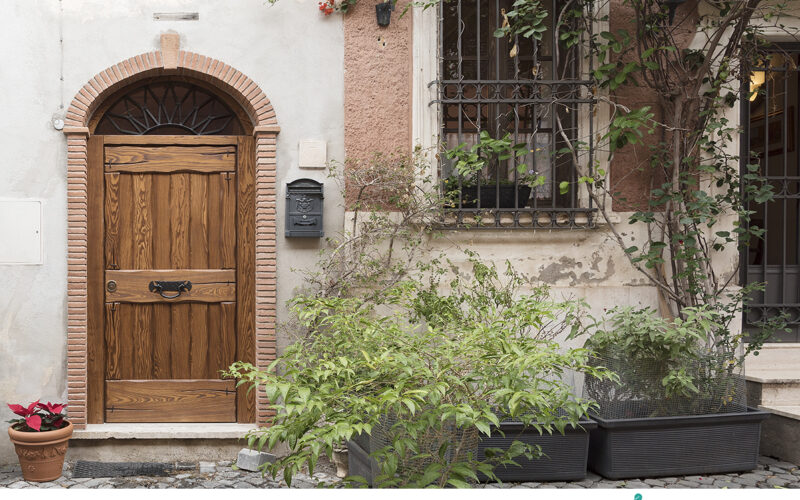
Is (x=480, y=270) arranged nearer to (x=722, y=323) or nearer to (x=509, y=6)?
(x=722, y=323)

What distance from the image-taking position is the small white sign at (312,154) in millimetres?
5621

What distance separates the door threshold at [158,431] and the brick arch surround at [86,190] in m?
0.12

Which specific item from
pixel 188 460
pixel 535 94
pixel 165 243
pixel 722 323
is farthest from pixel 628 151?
pixel 188 460

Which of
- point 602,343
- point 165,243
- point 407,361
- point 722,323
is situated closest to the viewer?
point 407,361

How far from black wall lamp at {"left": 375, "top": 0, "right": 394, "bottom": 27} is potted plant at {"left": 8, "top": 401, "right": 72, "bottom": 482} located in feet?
12.0

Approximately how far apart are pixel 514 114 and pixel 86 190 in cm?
330

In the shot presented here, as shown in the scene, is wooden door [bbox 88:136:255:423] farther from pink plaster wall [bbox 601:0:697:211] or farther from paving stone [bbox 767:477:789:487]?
paving stone [bbox 767:477:789:487]

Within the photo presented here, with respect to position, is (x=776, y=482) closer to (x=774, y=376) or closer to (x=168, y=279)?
(x=774, y=376)

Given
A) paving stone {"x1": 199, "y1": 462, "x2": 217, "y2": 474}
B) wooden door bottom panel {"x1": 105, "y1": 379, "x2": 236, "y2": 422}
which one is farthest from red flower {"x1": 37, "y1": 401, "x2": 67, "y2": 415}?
paving stone {"x1": 199, "y1": 462, "x2": 217, "y2": 474}

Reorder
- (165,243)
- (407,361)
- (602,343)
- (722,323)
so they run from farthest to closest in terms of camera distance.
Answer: (165,243) → (722,323) → (602,343) → (407,361)

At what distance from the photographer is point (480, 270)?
546 cm

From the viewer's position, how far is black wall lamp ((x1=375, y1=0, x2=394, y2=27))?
561cm

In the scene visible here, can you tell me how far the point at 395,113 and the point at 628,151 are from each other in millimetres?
1852

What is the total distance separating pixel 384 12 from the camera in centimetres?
563
